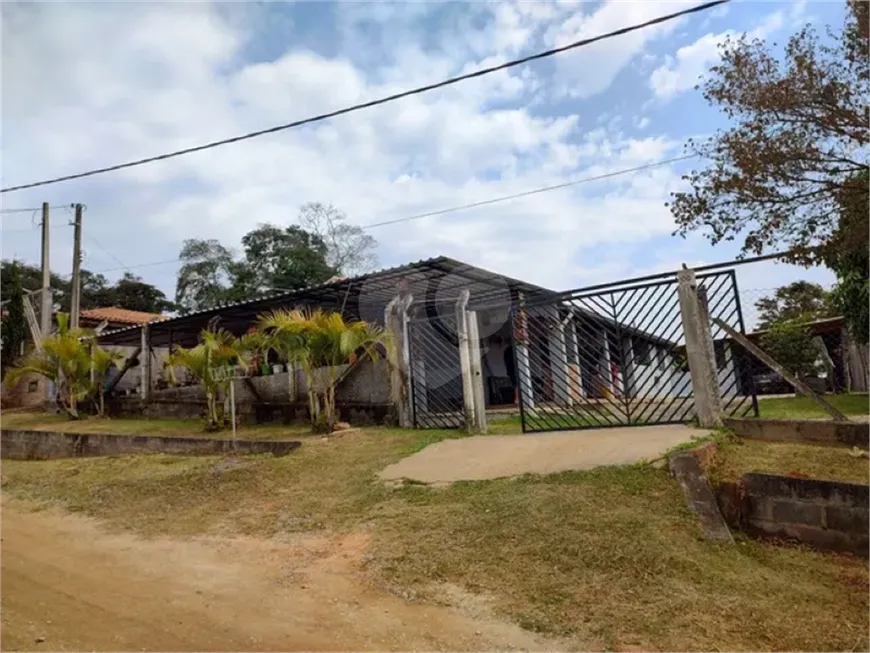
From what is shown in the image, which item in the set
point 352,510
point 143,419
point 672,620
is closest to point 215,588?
point 352,510

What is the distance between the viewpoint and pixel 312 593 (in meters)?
3.19

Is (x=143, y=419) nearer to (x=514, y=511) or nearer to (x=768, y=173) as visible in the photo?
(x=514, y=511)

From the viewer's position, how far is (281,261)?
82.4ft

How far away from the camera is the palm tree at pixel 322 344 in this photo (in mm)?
8445

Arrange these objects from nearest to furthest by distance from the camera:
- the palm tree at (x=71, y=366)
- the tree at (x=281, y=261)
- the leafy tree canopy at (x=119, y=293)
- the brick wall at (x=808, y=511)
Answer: the brick wall at (x=808, y=511), the palm tree at (x=71, y=366), the tree at (x=281, y=261), the leafy tree canopy at (x=119, y=293)

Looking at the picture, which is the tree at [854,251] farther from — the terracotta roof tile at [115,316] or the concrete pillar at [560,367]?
the terracotta roof tile at [115,316]

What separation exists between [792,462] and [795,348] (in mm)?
10321

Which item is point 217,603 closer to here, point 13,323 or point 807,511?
point 807,511

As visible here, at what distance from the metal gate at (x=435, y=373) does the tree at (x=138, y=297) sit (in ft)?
88.6

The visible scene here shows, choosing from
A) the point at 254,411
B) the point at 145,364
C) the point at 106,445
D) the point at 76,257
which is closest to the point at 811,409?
the point at 254,411

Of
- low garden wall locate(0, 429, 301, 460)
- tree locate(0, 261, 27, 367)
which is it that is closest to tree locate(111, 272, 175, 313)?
tree locate(0, 261, 27, 367)

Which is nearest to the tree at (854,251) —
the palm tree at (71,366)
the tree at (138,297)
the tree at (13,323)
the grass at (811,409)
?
the grass at (811,409)

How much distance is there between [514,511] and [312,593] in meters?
1.54

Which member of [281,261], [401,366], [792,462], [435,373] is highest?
[281,261]
